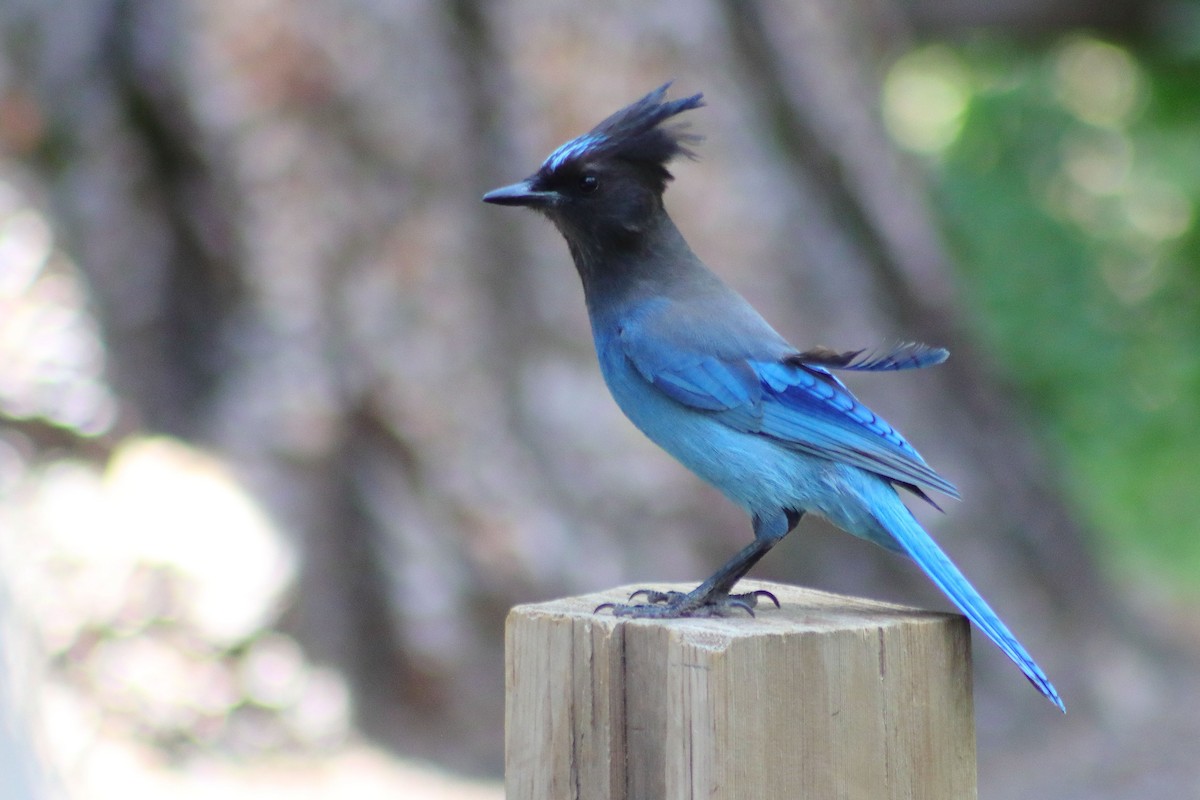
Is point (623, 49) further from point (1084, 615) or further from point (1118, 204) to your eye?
point (1118, 204)

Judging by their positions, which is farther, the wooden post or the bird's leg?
the bird's leg

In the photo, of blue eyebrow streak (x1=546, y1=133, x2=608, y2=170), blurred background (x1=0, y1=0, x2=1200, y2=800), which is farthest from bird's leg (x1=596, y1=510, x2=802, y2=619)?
blurred background (x1=0, y1=0, x2=1200, y2=800)

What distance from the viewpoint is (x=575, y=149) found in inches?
103

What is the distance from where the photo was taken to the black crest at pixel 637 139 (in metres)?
2.57

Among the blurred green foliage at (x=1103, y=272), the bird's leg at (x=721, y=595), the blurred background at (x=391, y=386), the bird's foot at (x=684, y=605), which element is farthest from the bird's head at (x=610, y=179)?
the blurred green foliage at (x=1103, y=272)

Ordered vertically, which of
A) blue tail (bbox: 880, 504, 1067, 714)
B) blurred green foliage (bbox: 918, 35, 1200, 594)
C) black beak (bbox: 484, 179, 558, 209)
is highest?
blurred green foliage (bbox: 918, 35, 1200, 594)

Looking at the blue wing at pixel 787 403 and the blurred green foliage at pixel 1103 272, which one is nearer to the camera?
the blue wing at pixel 787 403

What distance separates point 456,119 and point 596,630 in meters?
3.91

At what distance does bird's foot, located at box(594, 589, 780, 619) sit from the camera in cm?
206

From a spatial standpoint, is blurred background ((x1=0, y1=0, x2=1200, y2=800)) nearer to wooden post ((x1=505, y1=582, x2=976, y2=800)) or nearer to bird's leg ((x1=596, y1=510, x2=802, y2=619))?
bird's leg ((x1=596, y1=510, x2=802, y2=619))

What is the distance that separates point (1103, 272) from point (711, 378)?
23.7 feet

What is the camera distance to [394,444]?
200 inches

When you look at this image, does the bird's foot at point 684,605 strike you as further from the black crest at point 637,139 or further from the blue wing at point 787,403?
the black crest at point 637,139

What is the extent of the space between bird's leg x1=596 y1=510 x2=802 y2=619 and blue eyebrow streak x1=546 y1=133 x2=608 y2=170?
0.79m
